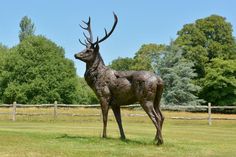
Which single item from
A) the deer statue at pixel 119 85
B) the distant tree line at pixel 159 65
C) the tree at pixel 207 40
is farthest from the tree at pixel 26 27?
the deer statue at pixel 119 85

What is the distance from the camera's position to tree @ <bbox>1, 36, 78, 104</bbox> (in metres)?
53.3

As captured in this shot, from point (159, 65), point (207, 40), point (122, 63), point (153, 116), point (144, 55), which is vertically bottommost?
point (153, 116)

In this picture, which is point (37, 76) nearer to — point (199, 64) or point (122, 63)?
point (199, 64)

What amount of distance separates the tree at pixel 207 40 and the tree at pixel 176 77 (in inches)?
202

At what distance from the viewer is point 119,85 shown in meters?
10.7

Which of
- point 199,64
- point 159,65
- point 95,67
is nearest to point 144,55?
point 199,64

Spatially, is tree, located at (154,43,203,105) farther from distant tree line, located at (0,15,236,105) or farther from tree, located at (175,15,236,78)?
tree, located at (175,15,236,78)

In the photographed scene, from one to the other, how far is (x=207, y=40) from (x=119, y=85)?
1763 inches

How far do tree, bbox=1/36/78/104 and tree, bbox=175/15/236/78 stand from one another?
1636cm

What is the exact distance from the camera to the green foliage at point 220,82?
162 feet

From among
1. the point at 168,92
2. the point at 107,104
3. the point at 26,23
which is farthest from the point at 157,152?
the point at 26,23

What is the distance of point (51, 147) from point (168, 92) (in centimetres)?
3715

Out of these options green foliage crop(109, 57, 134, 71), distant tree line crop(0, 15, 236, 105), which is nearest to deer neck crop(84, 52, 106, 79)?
distant tree line crop(0, 15, 236, 105)

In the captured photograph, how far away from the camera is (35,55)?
55.1 m
